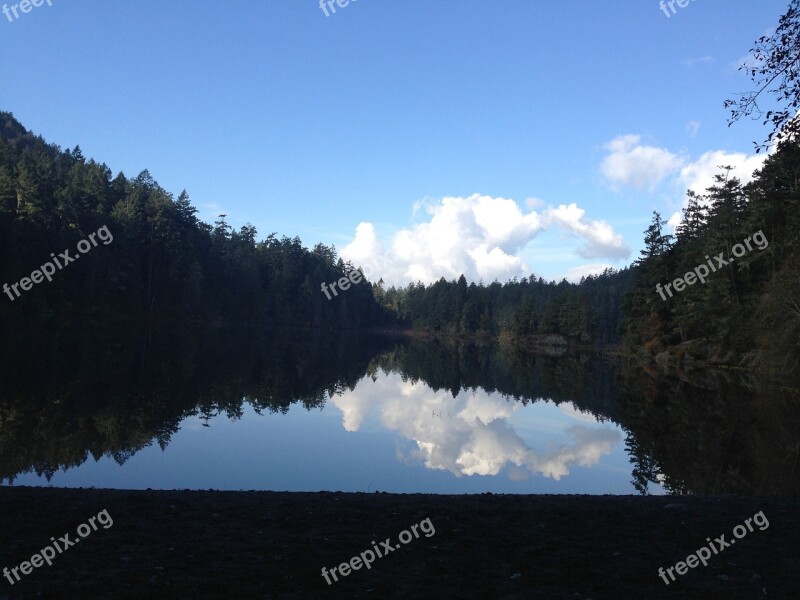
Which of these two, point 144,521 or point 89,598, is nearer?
point 89,598

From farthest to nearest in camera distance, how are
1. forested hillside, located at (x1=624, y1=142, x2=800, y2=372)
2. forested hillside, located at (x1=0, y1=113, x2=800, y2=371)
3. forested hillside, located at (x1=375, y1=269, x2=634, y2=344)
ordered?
forested hillside, located at (x1=375, y1=269, x2=634, y2=344)
forested hillside, located at (x1=0, y1=113, x2=800, y2=371)
forested hillside, located at (x1=624, y1=142, x2=800, y2=372)

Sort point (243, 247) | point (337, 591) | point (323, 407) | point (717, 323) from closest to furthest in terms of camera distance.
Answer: point (337, 591), point (323, 407), point (717, 323), point (243, 247)

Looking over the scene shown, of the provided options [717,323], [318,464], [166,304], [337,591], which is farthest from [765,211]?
[166,304]

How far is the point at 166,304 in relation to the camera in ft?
250

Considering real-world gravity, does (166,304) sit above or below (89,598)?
above

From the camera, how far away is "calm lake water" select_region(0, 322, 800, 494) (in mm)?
12711

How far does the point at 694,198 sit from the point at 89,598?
222 feet

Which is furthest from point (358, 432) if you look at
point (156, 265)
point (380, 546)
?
point (156, 265)

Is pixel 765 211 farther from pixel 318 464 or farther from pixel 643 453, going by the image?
pixel 318 464
